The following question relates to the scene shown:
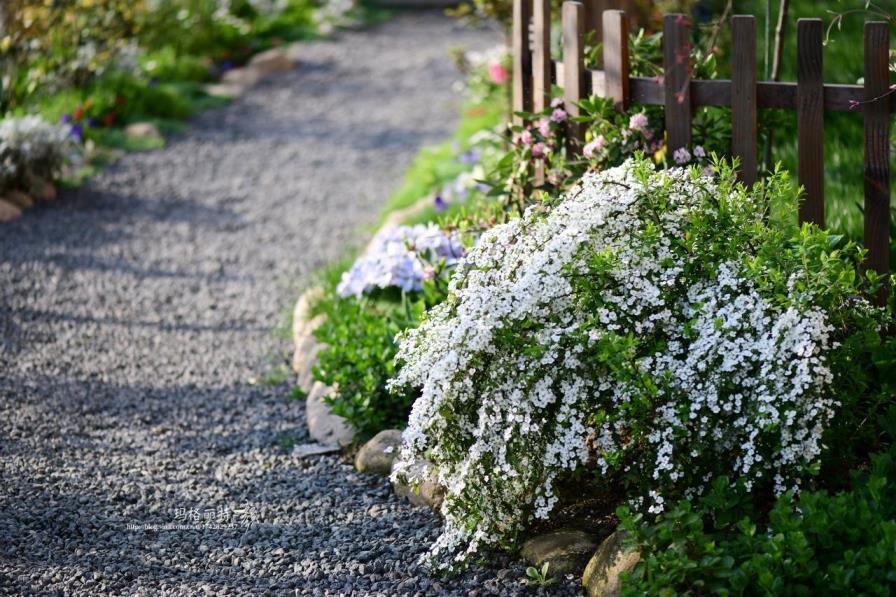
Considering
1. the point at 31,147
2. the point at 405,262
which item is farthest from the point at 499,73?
the point at 31,147

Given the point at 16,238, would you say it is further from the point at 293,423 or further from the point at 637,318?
the point at 637,318

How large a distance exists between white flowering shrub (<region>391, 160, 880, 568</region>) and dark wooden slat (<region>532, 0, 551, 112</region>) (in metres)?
1.38

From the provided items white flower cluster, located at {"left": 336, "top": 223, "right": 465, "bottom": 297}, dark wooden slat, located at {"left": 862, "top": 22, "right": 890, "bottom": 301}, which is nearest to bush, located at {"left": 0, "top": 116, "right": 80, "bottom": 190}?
white flower cluster, located at {"left": 336, "top": 223, "right": 465, "bottom": 297}

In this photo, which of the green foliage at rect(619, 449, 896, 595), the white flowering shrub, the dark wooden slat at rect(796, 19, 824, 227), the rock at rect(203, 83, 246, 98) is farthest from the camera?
the rock at rect(203, 83, 246, 98)

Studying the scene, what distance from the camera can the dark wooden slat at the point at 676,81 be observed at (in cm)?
341

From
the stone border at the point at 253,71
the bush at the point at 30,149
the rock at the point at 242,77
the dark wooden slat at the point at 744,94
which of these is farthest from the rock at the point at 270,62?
the dark wooden slat at the point at 744,94

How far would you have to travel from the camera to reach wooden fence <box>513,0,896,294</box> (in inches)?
124

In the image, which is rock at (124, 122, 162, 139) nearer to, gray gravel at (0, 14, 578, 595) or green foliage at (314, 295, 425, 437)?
gray gravel at (0, 14, 578, 595)

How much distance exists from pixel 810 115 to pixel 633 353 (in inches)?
44.7

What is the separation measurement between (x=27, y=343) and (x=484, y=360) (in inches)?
113

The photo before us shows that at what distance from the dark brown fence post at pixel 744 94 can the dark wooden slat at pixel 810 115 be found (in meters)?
0.15

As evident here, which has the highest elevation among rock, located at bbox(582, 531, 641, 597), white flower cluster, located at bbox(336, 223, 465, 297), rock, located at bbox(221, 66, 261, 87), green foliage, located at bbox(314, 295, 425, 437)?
rock, located at bbox(221, 66, 261, 87)

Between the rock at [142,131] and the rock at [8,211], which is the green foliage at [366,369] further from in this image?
the rock at [142,131]

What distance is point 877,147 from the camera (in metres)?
3.16
